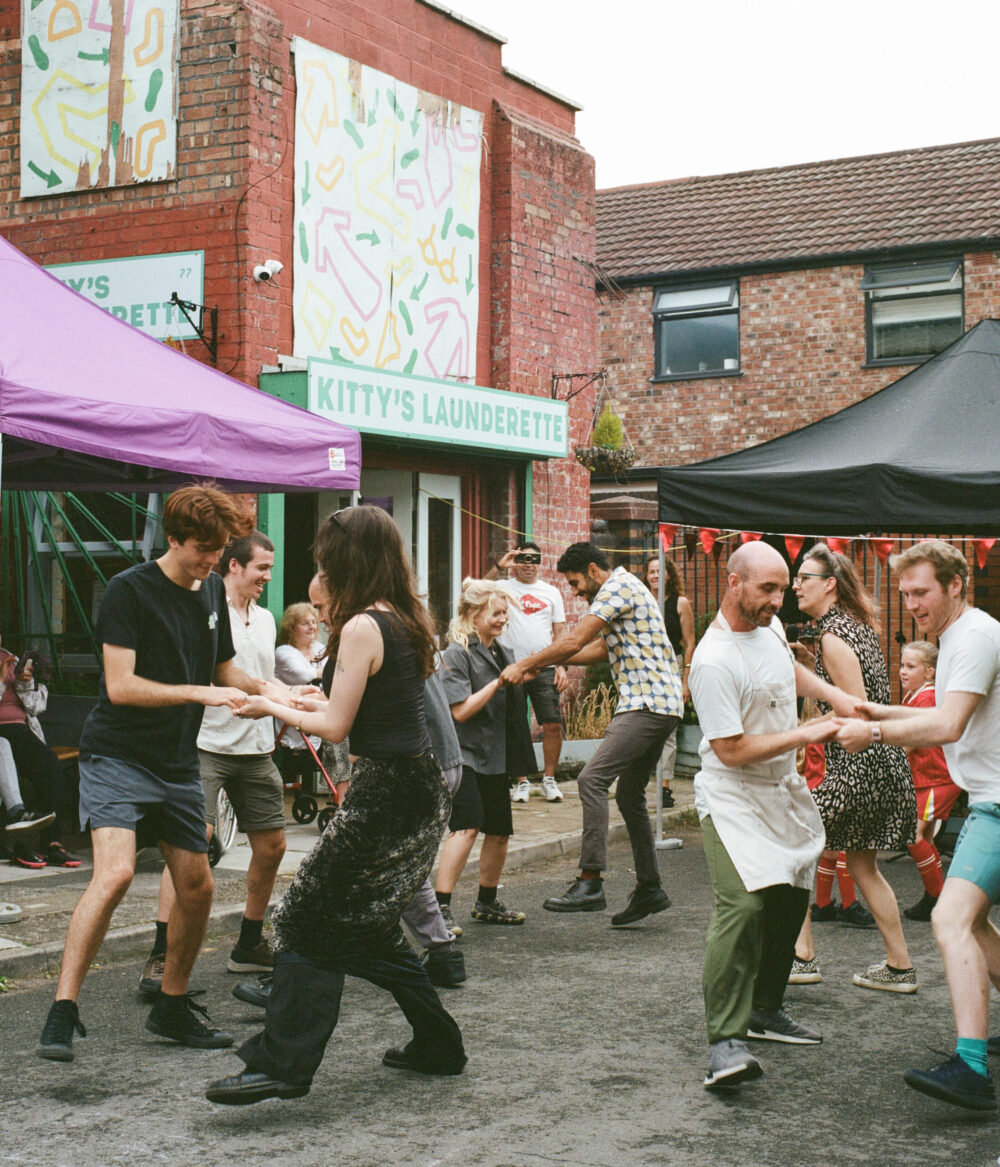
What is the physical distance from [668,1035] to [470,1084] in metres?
0.95

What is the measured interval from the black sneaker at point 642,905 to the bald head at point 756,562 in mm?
2905

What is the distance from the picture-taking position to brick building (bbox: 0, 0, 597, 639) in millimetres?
10852

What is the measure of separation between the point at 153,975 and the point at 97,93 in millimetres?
7803

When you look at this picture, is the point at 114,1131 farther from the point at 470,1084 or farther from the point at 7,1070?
the point at 470,1084

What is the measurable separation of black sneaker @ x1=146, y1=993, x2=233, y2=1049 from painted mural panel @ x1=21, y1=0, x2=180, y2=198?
755 cm

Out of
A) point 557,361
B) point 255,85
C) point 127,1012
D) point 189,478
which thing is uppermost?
point 255,85

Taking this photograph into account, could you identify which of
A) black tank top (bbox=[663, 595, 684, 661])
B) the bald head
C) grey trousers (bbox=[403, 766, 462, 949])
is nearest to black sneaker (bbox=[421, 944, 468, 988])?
grey trousers (bbox=[403, 766, 462, 949])

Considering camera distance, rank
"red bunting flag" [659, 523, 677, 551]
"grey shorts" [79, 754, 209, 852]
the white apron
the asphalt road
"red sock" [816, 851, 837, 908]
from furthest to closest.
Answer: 1. "red bunting flag" [659, 523, 677, 551]
2. "red sock" [816, 851, 837, 908]
3. "grey shorts" [79, 754, 209, 852]
4. the white apron
5. the asphalt road

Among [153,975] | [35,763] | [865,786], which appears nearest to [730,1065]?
[865,786]

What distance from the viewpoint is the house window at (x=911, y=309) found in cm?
1975

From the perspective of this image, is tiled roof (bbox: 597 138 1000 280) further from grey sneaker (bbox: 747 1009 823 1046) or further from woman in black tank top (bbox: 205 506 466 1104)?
woman in black tank top (bbox: 205 506 466 1104)

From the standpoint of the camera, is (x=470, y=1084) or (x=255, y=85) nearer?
(x=470, y=1084)

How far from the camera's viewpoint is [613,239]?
75.2 ft

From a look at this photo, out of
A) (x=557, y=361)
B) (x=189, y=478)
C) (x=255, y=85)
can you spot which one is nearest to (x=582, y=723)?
(x=557, y=361)
